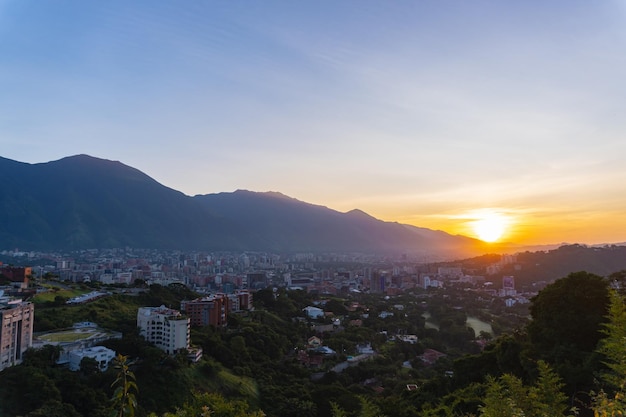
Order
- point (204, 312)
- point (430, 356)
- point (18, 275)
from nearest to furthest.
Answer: point (204, 312)
point (430, 356)
point (18, 275)

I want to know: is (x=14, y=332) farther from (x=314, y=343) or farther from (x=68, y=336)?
(x=314, y=343)

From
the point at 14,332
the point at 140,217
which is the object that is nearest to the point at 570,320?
the point at 14,332

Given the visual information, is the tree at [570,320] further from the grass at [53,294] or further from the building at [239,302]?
the grass at [53,294]

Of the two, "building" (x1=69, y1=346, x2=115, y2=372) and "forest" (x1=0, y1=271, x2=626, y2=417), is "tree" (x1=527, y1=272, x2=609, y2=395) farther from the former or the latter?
"building" (x1=69, y1=346, x2=115, y2=372)

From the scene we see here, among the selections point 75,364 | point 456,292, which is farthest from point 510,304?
point 75,364

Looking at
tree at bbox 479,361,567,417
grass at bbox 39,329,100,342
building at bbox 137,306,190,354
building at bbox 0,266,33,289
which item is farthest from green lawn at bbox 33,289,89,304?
tree at bbox 479,361,567,417

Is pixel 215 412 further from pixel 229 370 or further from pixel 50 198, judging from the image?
pixel 50 198
